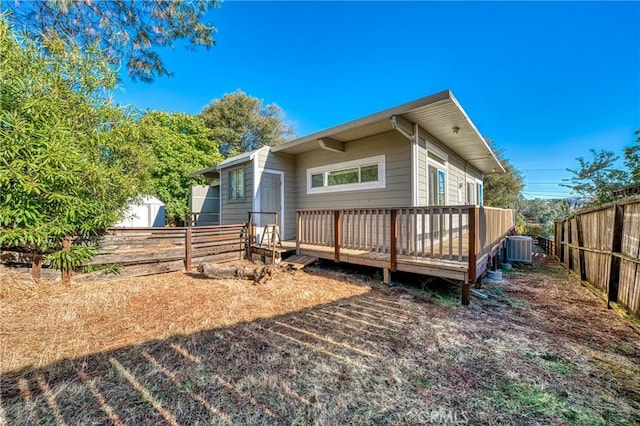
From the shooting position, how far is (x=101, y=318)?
3.22 meters

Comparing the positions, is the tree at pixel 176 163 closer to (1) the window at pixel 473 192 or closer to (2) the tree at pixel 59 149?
(2) the tree at pixel 59 149

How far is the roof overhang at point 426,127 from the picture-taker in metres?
4.69

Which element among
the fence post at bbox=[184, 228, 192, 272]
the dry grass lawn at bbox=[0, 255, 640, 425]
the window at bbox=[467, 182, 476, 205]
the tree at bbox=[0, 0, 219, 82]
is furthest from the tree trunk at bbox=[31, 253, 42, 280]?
the window at bbox=[467, 182, 476, 205]

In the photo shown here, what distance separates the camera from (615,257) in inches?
150

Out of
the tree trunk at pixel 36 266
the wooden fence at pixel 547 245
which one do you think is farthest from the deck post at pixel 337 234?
the wooden fence at pixel 547 245

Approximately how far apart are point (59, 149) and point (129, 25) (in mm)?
2950

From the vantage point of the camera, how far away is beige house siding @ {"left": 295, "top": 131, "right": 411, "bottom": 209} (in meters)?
5.88

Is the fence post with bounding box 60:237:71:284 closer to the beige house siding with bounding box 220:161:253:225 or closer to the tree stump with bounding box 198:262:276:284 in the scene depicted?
the tree stump with bounding box 198:262:276:284

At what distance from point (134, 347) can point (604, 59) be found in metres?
15.8

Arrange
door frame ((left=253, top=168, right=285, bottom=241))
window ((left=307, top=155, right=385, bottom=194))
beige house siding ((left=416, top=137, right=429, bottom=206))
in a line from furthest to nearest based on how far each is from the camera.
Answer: door frame ((left=253, top=168, right=285, bottom=241))
window ((left=307, top=155, right=385, bottom=194))
beige house siding ((left=416, top=137, right=429, bottom=206))

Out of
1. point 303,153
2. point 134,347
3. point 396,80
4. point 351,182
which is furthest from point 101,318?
point 396,80

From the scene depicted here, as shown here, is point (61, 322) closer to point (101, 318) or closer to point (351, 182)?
point (101, 318)

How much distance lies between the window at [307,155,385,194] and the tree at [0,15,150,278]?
4.37 metres

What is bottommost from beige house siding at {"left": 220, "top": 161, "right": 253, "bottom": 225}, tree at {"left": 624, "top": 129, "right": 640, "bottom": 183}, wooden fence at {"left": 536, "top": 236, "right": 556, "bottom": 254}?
wooden fence at {"left": 536, "top": 236, "right": 556, "bottom": 254}
